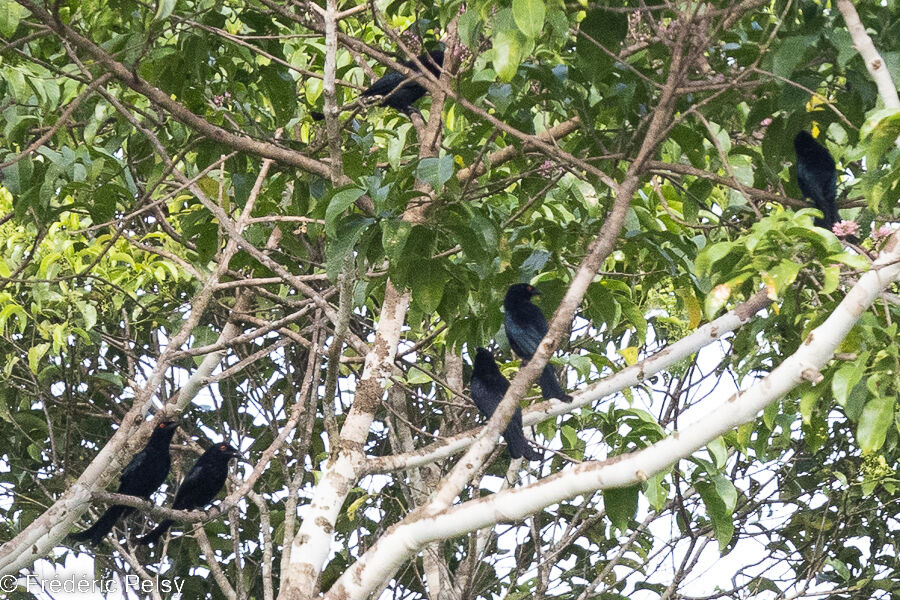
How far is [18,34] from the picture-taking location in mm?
4707

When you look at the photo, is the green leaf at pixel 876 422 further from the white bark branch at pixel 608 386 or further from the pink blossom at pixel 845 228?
the white bark branch at pixel 608 386

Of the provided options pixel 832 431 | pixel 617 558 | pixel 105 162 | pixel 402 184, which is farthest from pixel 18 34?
pixel 832 431

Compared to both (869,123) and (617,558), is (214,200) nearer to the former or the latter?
(617,558)

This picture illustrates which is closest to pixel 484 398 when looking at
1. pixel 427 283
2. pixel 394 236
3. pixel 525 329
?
pixel 525 329

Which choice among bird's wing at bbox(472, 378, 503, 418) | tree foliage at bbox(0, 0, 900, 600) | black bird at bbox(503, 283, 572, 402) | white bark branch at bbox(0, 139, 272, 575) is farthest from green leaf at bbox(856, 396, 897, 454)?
white bark branch at bbox(0, 139, 272, 575)

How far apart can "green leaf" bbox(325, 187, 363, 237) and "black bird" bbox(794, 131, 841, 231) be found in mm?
1835

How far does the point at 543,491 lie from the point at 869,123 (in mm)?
1215

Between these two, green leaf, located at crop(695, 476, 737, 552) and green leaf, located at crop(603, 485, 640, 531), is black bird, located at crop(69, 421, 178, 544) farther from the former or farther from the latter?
green leaf, located at crop(695, 476, 737, 552)

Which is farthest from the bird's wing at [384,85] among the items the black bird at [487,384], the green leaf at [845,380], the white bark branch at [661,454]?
the green leaf at [845,380]

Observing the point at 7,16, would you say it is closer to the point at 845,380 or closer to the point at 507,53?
the point at 507,53

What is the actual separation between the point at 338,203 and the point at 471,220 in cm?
48

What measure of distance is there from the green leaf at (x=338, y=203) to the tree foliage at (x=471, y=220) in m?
0.01

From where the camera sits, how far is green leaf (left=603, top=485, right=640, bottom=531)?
3744mm

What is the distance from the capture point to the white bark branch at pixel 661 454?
2.77m
